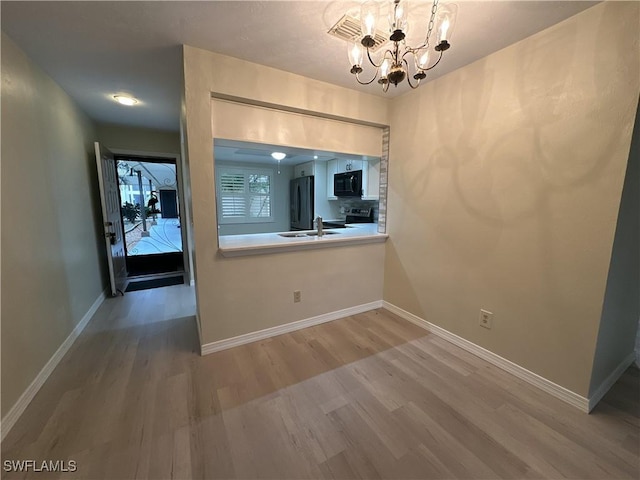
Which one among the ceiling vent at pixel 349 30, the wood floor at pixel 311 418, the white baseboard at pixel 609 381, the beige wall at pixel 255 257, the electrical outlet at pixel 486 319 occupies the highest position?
the ceiling vent at pixel 349 30

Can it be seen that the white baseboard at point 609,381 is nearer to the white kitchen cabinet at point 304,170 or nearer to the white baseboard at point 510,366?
the white baseboard at point 510,366

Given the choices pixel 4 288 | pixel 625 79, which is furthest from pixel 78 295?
pixel 625 79

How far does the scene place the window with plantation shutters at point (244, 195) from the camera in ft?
19.6

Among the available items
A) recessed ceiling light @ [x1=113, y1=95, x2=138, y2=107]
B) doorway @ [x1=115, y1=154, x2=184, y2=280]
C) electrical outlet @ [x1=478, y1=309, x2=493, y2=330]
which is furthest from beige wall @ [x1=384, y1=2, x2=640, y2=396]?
doorway @ [x1=115, y1=154, x2=184, y2=280]

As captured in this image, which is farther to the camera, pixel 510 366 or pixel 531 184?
pixel 510 366

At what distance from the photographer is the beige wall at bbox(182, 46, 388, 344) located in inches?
79.3

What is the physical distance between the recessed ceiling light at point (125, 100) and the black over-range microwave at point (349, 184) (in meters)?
2.79

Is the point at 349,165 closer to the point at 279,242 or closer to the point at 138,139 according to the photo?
the point at 279,242

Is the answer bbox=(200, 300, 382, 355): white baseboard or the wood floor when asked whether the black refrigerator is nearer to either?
bbox=(200, 300, 382, 355): white baseboard

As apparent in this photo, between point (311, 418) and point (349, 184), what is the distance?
10.5 feet

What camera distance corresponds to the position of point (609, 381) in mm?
1865

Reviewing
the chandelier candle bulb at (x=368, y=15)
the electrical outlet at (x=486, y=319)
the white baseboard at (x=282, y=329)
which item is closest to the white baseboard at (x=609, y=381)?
the electrical outlet at (x=486, y=319)

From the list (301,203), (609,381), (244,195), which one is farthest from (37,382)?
(244,195)

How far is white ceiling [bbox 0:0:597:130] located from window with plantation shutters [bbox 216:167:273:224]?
354 centimetres
